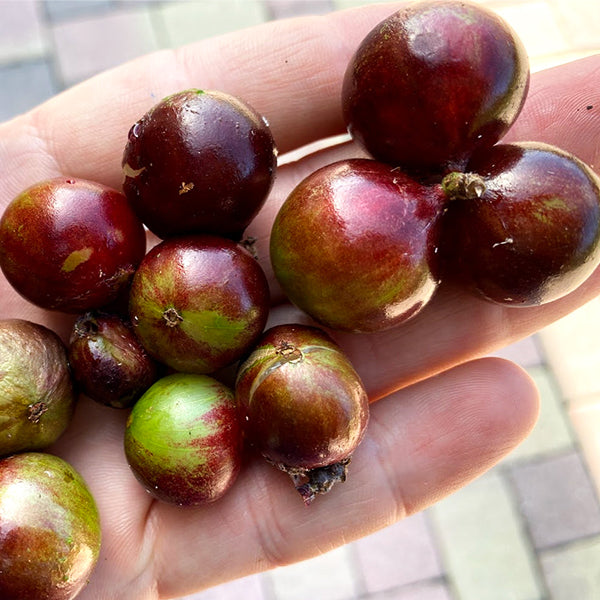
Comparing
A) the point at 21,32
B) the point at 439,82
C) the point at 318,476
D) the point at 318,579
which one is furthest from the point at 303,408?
the point at 21,32

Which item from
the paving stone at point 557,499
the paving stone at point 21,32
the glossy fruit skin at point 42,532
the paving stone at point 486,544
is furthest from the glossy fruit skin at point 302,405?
the paving stone at point 21,32

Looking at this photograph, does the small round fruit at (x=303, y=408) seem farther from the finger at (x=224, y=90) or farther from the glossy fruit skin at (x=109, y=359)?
the finger at (x=224, y=90)

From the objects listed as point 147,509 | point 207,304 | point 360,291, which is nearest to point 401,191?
point 360,291

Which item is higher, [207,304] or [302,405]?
[207,304]

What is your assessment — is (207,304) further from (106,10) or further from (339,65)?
(106,10)

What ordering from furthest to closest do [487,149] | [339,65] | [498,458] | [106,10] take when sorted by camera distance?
[106,10] < [339,65] < [498,458] < [487,149]

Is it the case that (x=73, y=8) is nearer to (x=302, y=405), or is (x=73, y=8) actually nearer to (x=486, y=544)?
(x=302, y=405)
